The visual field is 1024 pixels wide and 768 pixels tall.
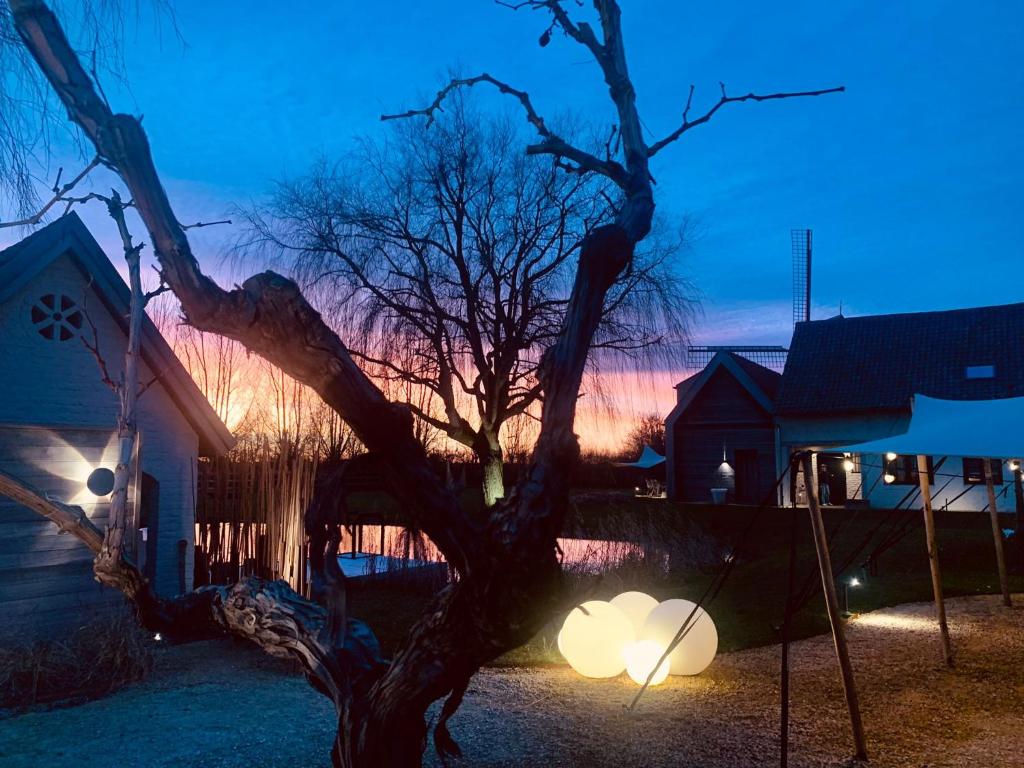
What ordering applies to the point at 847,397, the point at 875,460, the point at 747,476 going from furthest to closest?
the point at 747,476 < the point at 875,460 < the point at 847,397

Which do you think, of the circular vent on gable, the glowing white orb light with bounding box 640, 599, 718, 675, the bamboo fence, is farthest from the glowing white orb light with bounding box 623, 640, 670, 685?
the circular vent on gable

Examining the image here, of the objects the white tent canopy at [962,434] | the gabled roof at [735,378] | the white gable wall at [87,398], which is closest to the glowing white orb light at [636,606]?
the white tent canopy at [962,434]

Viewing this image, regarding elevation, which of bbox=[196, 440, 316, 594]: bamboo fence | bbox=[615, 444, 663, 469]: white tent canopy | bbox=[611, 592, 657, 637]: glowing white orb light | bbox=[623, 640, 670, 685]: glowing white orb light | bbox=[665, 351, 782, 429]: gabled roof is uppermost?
bbox=[665, 351, 782, 429]: gabled roof

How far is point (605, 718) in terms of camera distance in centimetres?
699

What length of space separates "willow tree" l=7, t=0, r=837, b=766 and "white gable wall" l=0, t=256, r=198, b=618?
6.50m

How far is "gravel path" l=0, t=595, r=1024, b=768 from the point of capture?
605 cm

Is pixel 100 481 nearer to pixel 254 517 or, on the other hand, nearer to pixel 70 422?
pixel 70 422

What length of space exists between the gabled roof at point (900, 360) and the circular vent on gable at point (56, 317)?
22.9 metres

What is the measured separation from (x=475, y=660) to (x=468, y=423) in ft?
43.6

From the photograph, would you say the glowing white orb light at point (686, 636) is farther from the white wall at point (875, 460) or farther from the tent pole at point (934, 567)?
the white wall at point (875, 460)

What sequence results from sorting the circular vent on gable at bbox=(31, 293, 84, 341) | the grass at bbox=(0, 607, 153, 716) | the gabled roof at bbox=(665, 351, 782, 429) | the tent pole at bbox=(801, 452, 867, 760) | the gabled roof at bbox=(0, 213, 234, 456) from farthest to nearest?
the gabled roof at bbox=(665, 351, 782, 429) → the circular vent on gable at bbox=(31, 293, 84, 341) → the gabled roof at bbox=(0, 213, 234, 456) → the grass at bbox=(0, 607, 153, 716) → the tent pole at bbox=(801, 452, 867, 760)

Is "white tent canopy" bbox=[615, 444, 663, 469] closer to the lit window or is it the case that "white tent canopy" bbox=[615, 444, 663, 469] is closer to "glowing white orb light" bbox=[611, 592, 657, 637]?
the lit window

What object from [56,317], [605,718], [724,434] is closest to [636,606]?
[605,718]

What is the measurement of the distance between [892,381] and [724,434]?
246 inches
